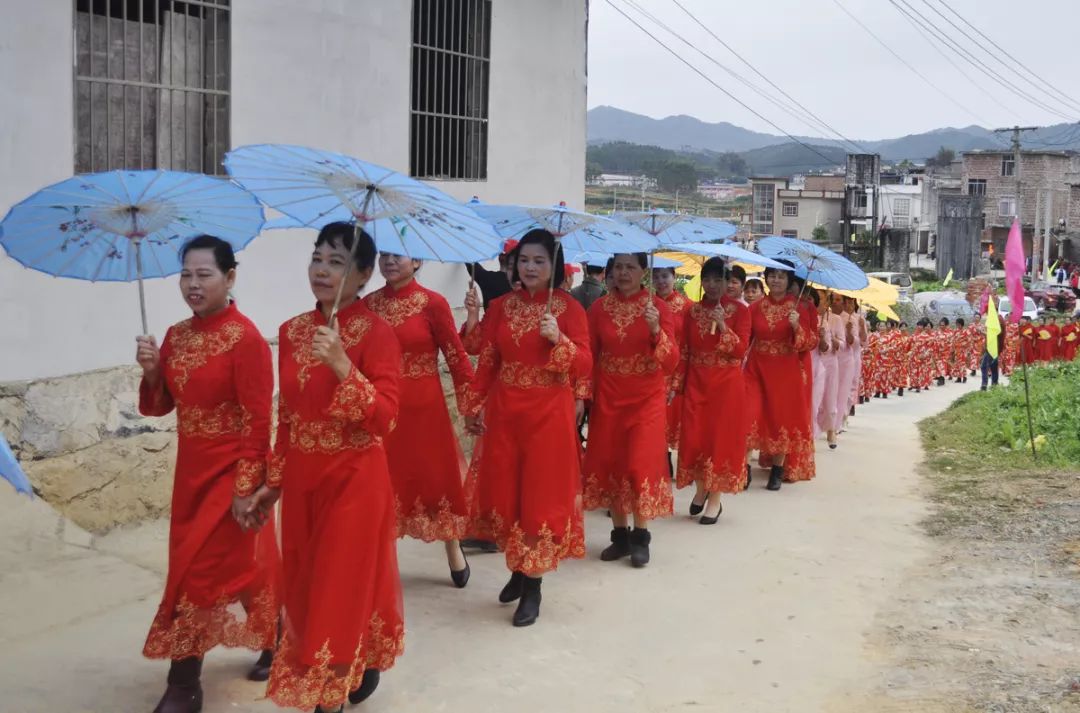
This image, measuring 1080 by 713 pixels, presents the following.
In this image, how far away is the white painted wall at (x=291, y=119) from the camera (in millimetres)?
6242

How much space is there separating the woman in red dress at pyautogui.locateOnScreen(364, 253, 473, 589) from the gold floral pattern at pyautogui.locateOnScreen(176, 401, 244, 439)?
66.8 inches

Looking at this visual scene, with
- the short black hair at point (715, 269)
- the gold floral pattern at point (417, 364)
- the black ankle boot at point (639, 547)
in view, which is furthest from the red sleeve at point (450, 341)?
the short black hair at point (715, 269)

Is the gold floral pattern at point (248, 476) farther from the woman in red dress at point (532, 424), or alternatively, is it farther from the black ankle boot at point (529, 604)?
the black ankle boot at point (529, 604)

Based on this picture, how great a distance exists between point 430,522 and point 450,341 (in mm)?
1020

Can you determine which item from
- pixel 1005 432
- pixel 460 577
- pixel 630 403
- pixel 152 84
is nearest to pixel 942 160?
pixel 1005 432

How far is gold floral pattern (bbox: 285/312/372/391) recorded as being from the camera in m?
4.20

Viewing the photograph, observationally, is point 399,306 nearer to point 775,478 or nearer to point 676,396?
point 676,396

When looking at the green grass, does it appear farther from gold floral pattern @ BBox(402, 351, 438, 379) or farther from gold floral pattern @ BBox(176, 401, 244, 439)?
gold floral pattern @ BBox(176, 401, 244, 439)

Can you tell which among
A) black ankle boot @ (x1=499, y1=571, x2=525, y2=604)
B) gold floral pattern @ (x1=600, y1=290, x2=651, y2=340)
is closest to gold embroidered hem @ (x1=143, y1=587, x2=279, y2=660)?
black ankle boot @ (x1=499, y1=571, x2=525, y2=604)

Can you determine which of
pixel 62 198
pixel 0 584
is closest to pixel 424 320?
pixel 62 198

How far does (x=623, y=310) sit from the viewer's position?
22.1ft

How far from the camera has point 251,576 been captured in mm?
4477

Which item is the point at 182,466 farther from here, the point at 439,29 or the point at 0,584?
the point at 439,29

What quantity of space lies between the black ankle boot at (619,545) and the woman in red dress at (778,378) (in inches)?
103
